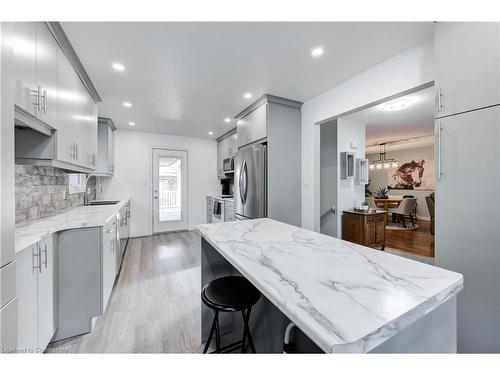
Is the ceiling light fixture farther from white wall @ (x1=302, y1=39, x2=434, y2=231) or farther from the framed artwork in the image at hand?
white wall @ (x1=302, y1=39, x2=434, y2=231)

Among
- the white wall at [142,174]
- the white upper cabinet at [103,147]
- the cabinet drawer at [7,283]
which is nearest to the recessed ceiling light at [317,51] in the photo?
the cabinet drawer at [7,283]

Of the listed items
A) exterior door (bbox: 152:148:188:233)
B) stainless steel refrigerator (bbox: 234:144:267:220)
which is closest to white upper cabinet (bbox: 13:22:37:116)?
stainless steel refrigerator (bbox: 234:144:267:220)

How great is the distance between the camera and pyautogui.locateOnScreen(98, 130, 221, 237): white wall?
454 centimetres

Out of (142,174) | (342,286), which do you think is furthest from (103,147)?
(342,286)

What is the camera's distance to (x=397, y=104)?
3029 mm

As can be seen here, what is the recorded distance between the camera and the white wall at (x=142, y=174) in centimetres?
454

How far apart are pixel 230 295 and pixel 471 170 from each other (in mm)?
1600

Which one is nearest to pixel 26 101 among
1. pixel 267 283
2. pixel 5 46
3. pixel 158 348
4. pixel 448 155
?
pixel 5 46

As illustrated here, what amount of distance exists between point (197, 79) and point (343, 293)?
2.52m

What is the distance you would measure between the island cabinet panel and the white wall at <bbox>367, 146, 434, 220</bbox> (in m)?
4.15

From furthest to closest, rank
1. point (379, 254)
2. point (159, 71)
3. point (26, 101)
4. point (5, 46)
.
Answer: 1. point (159, 71)
2. point (26, 101)
3. point (379, 254)
4. point (5, 46)
